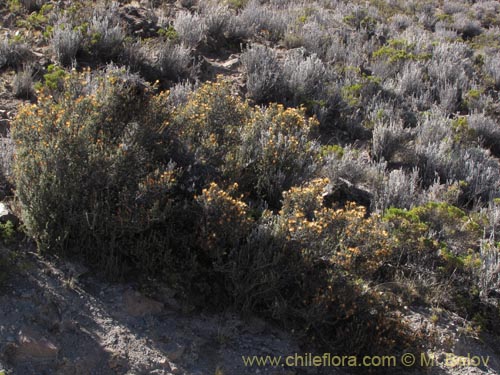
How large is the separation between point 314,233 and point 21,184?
2122mm

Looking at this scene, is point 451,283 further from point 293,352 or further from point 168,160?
point 168,160

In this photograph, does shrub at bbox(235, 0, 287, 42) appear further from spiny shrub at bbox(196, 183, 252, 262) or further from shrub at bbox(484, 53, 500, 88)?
spiny shrub at bbox(196, 183, 252, 262)

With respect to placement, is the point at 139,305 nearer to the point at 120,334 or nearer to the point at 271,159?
the point at 120,334

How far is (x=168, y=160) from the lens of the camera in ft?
15.4

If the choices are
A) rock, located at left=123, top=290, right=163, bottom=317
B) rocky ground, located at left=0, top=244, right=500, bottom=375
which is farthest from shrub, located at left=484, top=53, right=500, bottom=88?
rock, located at left=123, top=290, right=163, bottom=317

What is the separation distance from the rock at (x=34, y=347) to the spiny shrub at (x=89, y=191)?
0.69 metres

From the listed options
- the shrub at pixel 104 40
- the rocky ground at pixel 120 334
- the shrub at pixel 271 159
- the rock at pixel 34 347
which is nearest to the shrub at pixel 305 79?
the shrub at pixel 271 159

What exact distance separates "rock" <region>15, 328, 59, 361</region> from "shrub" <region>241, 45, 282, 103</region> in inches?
165

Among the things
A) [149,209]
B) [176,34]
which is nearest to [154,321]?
[149,209]

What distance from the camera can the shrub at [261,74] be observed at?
6.96 m

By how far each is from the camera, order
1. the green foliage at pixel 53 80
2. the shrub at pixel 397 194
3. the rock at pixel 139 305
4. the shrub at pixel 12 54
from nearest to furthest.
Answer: the rock at pixel 139 305, the shrub at pixel 397 194, the green foliage at pixel 53 80, the shrub at pixel 12 54

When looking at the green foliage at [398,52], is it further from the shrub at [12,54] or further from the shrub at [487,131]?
the shrub at [12,54]

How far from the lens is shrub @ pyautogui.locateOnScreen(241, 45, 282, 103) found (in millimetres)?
6965

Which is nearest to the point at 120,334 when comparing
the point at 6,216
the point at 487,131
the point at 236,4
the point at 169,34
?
the point at 6,216
